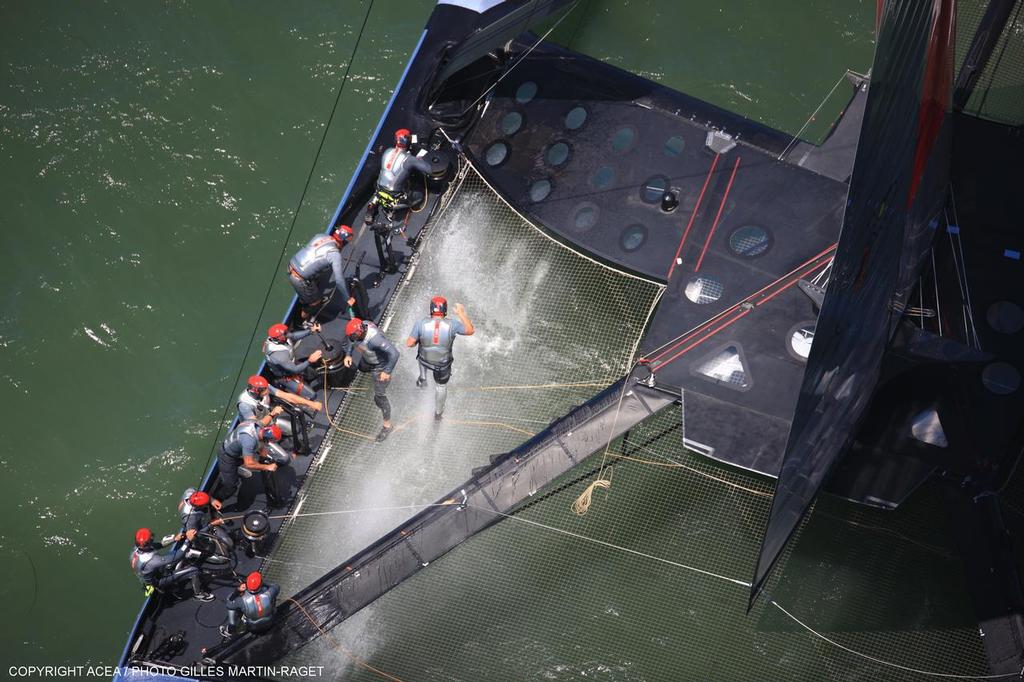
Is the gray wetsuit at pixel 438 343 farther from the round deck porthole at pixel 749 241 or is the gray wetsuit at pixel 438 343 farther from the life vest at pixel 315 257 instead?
the round deck porthole at pixel 749 241

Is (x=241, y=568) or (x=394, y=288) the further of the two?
(x=394, y=288)

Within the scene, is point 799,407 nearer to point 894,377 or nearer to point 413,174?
point 894,377

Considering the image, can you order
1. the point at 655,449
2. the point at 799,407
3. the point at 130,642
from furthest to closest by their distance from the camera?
1. the point at 655,449
2. the point at 130,642
3. the point at 799,407

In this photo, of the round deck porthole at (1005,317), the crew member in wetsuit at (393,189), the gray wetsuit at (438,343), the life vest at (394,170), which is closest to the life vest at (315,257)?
the crew member in wetsuit at (393,189)

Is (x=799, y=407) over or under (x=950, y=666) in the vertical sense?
over

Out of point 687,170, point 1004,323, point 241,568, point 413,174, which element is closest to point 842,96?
point 687,170

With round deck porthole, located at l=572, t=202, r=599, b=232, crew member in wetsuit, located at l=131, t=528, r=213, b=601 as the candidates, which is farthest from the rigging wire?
round deck porthole, located at l=572, t=202, r=599, b=232
